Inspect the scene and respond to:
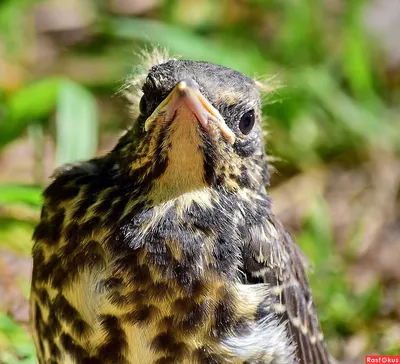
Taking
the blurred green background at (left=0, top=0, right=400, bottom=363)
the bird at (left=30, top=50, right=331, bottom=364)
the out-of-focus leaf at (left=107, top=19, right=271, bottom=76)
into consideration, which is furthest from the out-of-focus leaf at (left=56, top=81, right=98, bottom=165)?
the bird at (left=30, top=50, right=331, bottom=364)

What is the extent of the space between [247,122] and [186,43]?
2.50 meters

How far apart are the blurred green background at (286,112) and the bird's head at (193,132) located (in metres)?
1.15

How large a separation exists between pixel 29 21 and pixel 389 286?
3312 millimetres

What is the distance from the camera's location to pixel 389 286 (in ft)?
16.5

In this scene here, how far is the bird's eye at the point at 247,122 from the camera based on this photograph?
315 centimetres

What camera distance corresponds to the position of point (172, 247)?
3010mm

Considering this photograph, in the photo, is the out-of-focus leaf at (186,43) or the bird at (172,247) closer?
the bird at (172,247)

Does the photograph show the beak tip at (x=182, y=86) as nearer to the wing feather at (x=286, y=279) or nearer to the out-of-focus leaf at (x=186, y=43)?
the wing feather at (x=286, y=279)

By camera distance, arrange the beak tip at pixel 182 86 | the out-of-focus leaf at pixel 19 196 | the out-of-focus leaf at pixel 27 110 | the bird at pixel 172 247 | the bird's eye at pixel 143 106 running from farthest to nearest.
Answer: the out-of-focus leaf at pixel 27 110, the out-of-focus leaf at pixel 19 196, the bird's eye at pixel 143 106, the bird at pixel 172 247, the beak tip at pixel 182 86

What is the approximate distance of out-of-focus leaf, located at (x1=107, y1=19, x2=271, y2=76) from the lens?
550 cm

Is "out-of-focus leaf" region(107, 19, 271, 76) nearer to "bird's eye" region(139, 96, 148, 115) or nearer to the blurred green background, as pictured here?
the blurred green background

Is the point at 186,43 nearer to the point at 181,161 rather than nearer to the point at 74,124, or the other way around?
the point at 74,124

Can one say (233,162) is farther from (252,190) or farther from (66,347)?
(66,347)

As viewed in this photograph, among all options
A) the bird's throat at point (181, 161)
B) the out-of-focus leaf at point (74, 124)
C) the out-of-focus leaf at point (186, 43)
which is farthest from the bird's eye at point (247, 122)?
the out-of-focus leaf at point (186, 43)
